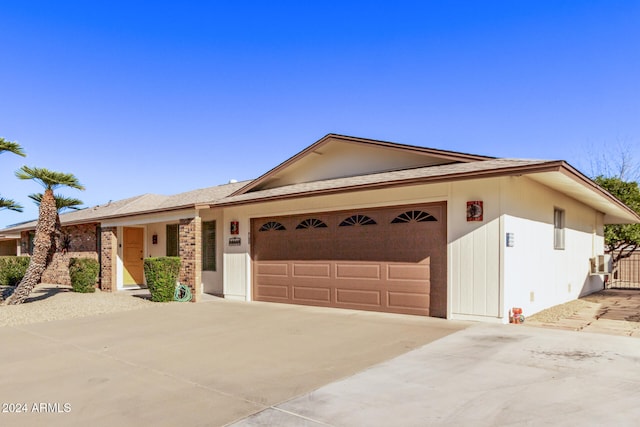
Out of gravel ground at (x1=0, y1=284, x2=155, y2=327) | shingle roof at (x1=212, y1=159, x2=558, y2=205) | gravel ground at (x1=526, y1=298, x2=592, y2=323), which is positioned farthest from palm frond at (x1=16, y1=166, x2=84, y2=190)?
gravel ground at (x1=526, y1=298, x2=592, y2=323)

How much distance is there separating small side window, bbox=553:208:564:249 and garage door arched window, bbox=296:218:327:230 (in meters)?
6.10

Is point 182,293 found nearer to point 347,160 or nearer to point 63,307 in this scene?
point 63,307

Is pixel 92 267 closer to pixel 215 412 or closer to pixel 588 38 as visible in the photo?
pixel 215 412

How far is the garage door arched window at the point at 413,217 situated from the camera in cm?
916

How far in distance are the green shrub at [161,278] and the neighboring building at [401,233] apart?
1.74ft

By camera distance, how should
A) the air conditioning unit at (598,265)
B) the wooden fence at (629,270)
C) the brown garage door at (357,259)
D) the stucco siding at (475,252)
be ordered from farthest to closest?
the wooden fence at (629,270) < the air conditioning unit at (598,265) < the brown garage door at (357,259) < the stucco siding at (475,252)

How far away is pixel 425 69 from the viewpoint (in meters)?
14.3

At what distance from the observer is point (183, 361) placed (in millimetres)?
5855

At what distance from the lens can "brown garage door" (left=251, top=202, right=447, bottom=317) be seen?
29.8 ft

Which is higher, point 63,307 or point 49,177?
point 49,177

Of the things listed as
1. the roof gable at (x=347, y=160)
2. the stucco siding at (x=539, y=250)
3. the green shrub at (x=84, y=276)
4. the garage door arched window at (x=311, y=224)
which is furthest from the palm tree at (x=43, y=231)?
the stucco siding at (x=539, y=250)

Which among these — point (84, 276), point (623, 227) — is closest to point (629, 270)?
point (623, 227)

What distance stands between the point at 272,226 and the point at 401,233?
436 centimetres

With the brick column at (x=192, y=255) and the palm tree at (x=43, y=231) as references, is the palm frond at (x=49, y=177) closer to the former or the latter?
the palm tree at (x=43, y=231)
